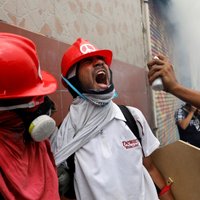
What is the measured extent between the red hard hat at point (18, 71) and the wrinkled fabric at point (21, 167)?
4.2 inches

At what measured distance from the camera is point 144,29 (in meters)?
4.56

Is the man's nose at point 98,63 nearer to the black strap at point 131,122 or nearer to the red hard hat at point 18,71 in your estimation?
the black strap at point 131,122

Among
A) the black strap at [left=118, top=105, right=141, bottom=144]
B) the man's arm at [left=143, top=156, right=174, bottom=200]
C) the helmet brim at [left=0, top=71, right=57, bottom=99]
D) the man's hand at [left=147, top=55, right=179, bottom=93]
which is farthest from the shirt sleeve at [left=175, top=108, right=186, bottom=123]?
the helmet brim at [left=0, top=71, right=57, bottom=99]

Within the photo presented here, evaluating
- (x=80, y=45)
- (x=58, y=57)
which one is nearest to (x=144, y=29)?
(x=58, y=57)

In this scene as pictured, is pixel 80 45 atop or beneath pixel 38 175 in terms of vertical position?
atop

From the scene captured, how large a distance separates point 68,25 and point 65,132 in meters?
1.09

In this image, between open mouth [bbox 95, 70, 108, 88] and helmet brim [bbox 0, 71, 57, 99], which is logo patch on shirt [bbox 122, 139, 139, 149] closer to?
open mouth [bbox 95, 70, 108, 88]

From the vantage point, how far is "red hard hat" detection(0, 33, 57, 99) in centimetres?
103

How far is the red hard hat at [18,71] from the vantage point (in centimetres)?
103

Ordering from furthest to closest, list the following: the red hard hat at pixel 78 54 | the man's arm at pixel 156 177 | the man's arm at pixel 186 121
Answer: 1. the man's arm at pixel 186 121
2. the man's arm at pixel 156 177
3. the red hard hat at pixel 78 54

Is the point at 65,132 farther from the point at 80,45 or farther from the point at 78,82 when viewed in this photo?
the point at 80,45

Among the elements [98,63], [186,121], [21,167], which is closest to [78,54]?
[98,63]

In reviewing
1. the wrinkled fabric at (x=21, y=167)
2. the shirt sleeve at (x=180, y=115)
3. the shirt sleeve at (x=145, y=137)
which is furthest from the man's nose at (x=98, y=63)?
the shirt sleeve at (x=180, y=115)

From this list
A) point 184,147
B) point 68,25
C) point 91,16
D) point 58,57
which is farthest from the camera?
point 91,16
